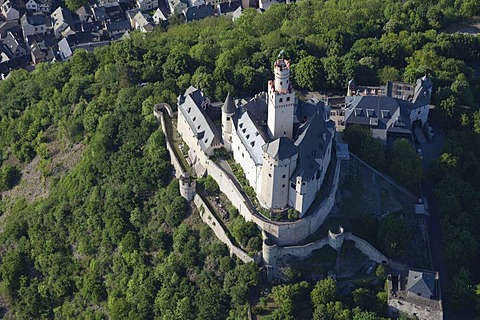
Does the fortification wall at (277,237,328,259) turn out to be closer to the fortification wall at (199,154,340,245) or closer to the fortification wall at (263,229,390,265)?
the fortification wall at (263,229,390,265)

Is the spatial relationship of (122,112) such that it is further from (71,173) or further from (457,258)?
(457,258)

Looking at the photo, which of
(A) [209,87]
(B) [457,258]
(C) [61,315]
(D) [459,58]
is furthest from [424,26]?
(C) [61,315]

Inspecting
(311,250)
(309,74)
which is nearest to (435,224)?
(311,250)

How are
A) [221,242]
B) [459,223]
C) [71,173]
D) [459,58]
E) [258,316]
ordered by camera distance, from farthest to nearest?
1. [459,58]
2. [71,173]
3. [459,223]
4. [221,242]
5. [258,316]

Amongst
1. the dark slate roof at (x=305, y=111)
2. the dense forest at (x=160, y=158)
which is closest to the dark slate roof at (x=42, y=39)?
the dense forest at (x=160, y=158)

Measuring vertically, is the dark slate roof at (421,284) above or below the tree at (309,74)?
below

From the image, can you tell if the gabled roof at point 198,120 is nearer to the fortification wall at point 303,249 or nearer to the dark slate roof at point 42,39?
the fortification wall at point 303,249

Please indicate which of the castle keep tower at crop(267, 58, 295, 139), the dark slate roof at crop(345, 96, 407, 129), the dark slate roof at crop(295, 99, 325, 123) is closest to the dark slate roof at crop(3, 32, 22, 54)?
the dark slate roof at crop(345, 96, 407, 129)
